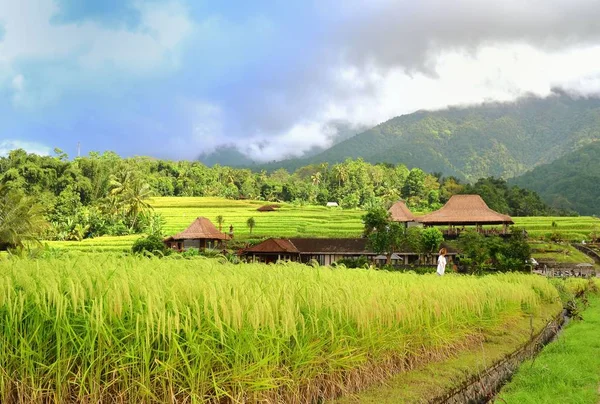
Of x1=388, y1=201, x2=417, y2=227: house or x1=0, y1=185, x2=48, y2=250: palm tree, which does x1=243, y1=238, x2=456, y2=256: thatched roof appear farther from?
x1=388, y1=201, x2=417, y2=227: house

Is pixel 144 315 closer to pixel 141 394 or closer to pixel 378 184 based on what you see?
pixel 141 394

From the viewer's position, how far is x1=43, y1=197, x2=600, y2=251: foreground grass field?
33291 mm

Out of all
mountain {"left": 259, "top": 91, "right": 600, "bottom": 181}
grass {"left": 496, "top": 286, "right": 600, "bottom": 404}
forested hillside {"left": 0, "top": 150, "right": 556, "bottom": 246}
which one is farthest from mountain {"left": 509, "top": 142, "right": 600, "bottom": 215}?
grass {"left": 496, "top": 286, "right": 600, "bottom": 404}

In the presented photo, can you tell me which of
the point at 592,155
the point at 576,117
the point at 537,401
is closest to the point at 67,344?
the point at 537,401

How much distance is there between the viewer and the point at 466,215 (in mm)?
34844

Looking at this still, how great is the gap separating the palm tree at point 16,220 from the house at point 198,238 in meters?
12.4

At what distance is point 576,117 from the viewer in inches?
7121

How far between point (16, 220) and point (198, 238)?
14.3 m

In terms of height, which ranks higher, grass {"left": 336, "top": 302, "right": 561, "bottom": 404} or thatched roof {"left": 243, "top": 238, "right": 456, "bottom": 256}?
grass {"left": 336, "top": 302, "right": 561, "bottom": 404}

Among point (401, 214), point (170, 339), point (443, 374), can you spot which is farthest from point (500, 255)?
point (401, 214)

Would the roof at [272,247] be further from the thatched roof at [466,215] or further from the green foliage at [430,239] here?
the thatched roof at [466,215]

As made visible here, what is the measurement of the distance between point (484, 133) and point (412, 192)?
128 metres

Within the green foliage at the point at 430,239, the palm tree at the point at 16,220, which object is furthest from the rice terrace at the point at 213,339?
the green foliage at the point at 430,239

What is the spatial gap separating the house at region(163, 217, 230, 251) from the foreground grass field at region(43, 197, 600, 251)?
6.19 ft
